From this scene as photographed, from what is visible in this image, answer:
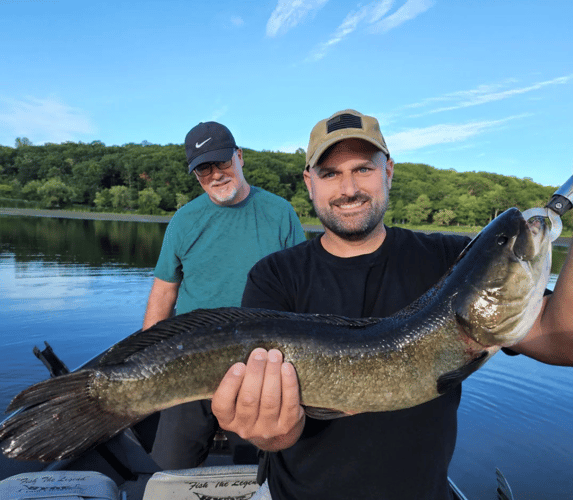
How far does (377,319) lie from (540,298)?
74 cm

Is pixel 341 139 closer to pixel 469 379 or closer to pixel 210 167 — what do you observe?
pixel 210 167

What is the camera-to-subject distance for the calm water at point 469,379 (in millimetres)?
7289

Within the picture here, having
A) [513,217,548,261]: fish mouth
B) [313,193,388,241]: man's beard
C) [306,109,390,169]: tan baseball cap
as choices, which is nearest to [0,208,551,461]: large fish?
[513,217,548,261]: fish mouth

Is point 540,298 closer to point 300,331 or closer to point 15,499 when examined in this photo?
point 300,331

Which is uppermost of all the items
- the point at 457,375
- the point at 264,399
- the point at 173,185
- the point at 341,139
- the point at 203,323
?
the point at 173,185

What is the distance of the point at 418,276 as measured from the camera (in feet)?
8.24

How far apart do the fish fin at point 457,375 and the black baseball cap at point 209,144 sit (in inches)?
117

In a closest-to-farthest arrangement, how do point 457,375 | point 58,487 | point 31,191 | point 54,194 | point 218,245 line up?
point 457,375 < point 58,487 < point 218,245 < point 54,194 < point 31,191

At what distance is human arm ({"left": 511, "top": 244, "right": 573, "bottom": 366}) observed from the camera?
6.81 feet

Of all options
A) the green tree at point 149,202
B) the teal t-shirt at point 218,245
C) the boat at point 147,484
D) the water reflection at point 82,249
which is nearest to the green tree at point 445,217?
the green tree at point 149,202

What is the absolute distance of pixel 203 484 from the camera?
317 centimetres

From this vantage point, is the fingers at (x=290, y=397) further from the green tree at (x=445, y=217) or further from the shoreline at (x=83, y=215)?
the green tree at (x=445, y=217)

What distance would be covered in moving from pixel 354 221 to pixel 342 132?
0.55 m

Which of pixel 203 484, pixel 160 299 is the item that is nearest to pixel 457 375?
pixel 203 484
